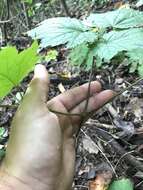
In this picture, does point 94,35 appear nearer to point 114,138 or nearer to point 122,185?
point 122,185

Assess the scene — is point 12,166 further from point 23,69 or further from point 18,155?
point 23,69

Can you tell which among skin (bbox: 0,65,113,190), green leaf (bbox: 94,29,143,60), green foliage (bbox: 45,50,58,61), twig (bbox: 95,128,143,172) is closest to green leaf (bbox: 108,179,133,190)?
skin (bbox: 0,65,113,190)

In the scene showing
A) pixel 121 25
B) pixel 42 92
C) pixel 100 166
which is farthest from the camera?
pixel 100 166

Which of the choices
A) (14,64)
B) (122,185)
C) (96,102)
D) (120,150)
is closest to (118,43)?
(14,64)

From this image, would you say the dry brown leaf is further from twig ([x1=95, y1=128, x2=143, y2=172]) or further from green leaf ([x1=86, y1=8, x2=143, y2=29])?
green leaf ([x1=86, y1=8, x2=143, y2=29])

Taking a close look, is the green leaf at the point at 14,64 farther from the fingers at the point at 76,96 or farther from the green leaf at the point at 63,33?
the fingers at the point at 76,96

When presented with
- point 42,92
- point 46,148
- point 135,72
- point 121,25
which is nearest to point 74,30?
point 121,25
